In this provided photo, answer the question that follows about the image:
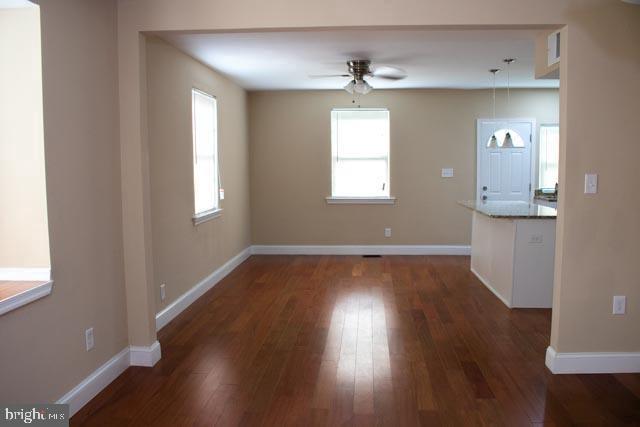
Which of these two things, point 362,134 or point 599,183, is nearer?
point 599,183

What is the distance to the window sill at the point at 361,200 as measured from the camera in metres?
7.69

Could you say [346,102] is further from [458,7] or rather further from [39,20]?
[39,20]

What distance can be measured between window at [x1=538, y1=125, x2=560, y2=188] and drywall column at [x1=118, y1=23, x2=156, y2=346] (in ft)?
19.9

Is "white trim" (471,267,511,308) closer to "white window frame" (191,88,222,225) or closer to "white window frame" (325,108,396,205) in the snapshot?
"white window frame" (325,108,396,205)

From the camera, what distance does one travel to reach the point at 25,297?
2.40 metres

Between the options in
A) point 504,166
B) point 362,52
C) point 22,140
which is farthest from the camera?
point 504,166

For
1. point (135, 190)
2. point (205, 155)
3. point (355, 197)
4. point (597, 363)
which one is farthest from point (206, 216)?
point (597, 363)

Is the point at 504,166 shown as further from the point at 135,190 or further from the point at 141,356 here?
the point at 141,356

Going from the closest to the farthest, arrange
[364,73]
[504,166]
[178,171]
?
[178,171], [364,73], [504,166]

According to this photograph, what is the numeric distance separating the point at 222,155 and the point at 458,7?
12.3 ft

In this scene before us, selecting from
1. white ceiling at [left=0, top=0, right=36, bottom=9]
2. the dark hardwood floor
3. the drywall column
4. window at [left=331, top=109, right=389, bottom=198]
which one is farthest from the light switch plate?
window at [left=331, top=109, right=389, bottom=198]

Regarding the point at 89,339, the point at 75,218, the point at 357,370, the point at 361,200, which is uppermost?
the point at 75,218

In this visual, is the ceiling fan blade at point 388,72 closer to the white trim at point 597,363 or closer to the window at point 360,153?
the window at point 360,153

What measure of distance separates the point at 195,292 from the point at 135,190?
205 centimetres
